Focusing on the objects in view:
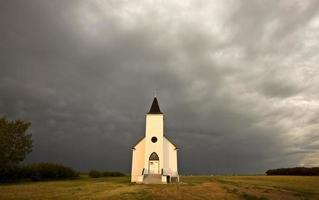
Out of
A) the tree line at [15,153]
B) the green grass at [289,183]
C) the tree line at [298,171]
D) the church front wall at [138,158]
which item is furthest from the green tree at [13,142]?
the tree line at [298,171]

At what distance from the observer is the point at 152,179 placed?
51.2 m

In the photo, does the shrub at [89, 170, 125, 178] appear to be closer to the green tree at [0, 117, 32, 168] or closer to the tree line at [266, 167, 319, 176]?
the green tree at [0, 117, 32, 168]

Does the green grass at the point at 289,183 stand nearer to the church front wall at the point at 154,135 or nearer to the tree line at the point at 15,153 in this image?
the church front wall at the point at 154,135

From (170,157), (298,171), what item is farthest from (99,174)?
(298,171)

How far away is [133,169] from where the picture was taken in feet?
193

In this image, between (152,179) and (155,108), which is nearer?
(152,179)

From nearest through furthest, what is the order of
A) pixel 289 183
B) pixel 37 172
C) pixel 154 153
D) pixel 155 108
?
Result: 1. pixel 289 183
2. pixel 154 153
3. pixel 155 108
4. pixel 37 172

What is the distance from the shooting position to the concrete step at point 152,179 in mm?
50281

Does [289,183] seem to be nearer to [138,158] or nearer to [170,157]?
[170,157]

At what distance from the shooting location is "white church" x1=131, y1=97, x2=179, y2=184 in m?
55.3

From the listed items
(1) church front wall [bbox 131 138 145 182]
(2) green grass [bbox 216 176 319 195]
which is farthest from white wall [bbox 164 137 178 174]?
(2) green grass [bbox 216 176 319 195]

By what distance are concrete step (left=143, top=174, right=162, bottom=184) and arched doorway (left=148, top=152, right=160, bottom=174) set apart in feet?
7.62

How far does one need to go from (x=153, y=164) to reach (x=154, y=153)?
6.27 ft

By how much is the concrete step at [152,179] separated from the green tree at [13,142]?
23294 millimetres
